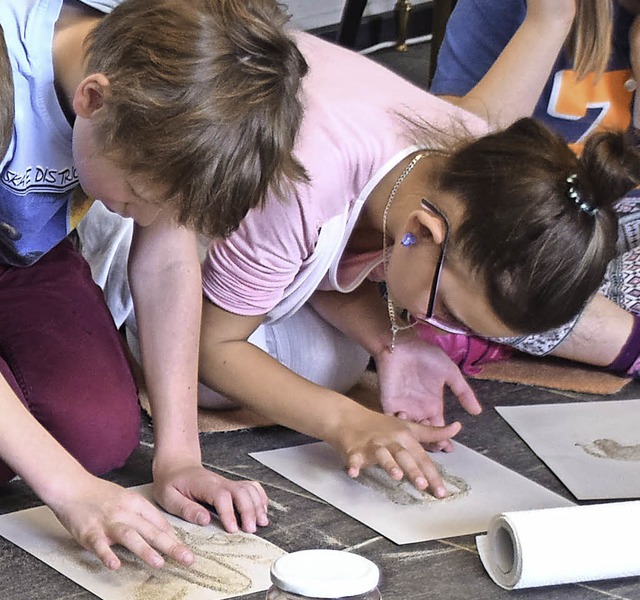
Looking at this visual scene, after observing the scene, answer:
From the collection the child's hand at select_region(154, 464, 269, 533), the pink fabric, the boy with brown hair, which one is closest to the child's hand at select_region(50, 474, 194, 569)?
the boy with brown hair

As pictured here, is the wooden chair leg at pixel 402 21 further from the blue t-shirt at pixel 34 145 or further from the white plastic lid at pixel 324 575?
the white plastic lid at pixel 324 575

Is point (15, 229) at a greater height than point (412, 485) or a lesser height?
greater

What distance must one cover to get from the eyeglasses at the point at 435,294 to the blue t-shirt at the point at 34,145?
0.37 metres

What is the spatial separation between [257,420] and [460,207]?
15.3 inches

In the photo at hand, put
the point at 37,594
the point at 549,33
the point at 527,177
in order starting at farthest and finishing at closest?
1. the point at 549,33
2. the point at 527,177
3. the point at 37,594

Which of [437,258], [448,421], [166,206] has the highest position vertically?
[166,206]

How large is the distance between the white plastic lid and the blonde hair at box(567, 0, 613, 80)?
1025 mm

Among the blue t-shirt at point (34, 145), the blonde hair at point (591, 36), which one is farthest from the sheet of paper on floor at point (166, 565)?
the blonde hair at point (591, 36)

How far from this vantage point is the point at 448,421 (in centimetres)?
138

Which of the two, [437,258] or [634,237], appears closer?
[437,258]

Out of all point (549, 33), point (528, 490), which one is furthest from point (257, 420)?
point (549, 33)

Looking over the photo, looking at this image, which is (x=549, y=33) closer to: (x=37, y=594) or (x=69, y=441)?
(x=69, y=441)

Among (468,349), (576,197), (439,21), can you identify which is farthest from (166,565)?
(439,21)

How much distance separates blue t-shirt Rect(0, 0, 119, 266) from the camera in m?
1.02
